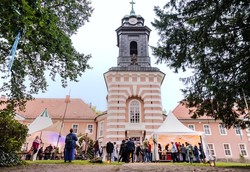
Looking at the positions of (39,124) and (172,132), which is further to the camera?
(39,124)

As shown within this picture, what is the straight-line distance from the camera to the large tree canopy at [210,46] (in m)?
A: 8.60

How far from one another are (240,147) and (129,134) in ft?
58.4

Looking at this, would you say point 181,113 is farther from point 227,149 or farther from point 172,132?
point 172,132

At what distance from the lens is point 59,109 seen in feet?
109

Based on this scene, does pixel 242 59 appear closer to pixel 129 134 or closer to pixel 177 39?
pixel 177 39

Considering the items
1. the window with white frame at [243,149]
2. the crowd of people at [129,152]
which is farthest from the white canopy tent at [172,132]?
the window with white frame at [243,149]

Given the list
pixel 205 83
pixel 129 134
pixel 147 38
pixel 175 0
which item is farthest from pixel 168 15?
pixel 147 38

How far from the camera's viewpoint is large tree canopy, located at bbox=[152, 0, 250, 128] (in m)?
8.60

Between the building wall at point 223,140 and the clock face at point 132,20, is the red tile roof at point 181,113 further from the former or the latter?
the clock face at point 132,20

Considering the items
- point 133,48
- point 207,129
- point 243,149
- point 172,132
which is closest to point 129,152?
point 172,132

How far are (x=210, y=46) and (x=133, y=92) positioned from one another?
1480cm

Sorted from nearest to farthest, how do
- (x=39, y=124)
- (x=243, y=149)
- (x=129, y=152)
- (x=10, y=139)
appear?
1. (x=10, y=139)
2. (x=129, y=152)
3. (x=39, y=124)
4. (x=243, y=149)

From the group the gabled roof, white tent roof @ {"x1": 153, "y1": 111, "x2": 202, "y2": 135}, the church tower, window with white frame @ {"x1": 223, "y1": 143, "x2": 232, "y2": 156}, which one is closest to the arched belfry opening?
the church tower

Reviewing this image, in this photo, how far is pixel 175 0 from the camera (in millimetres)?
9812
